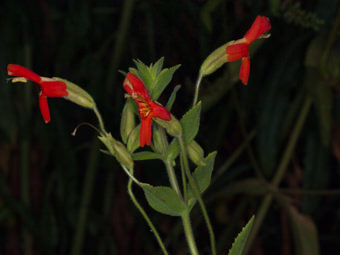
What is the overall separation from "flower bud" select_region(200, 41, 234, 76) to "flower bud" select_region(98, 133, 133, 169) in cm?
6

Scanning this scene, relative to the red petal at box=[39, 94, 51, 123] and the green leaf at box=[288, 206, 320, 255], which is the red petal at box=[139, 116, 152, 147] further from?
the green leaf at box=[288, 206, 320, 255]

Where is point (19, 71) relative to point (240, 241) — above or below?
above

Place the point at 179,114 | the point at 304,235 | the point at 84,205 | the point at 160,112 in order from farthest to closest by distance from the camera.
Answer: the point at 179,114 < the point at 84,205 < the point at 304,235 < the point at 160,112

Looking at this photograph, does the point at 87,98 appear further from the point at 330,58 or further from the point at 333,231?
the point at 333,231

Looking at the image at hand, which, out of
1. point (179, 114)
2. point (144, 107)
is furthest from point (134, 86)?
point (179, 114)

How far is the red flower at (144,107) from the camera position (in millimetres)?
255

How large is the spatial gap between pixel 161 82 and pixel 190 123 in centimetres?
3

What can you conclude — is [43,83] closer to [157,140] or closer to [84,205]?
[157,140]

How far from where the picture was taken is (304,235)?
2.19 ft

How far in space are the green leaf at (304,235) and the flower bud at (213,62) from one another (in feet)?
1.32

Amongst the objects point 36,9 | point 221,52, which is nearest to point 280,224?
point 36,9

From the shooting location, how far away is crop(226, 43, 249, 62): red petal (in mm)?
310

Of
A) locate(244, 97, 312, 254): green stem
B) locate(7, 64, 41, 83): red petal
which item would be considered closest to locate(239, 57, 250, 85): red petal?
locate(7, 64, 41, 83): red petal

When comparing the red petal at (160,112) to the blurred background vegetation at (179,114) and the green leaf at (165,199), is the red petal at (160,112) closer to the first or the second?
the green leaf at (165,199)
